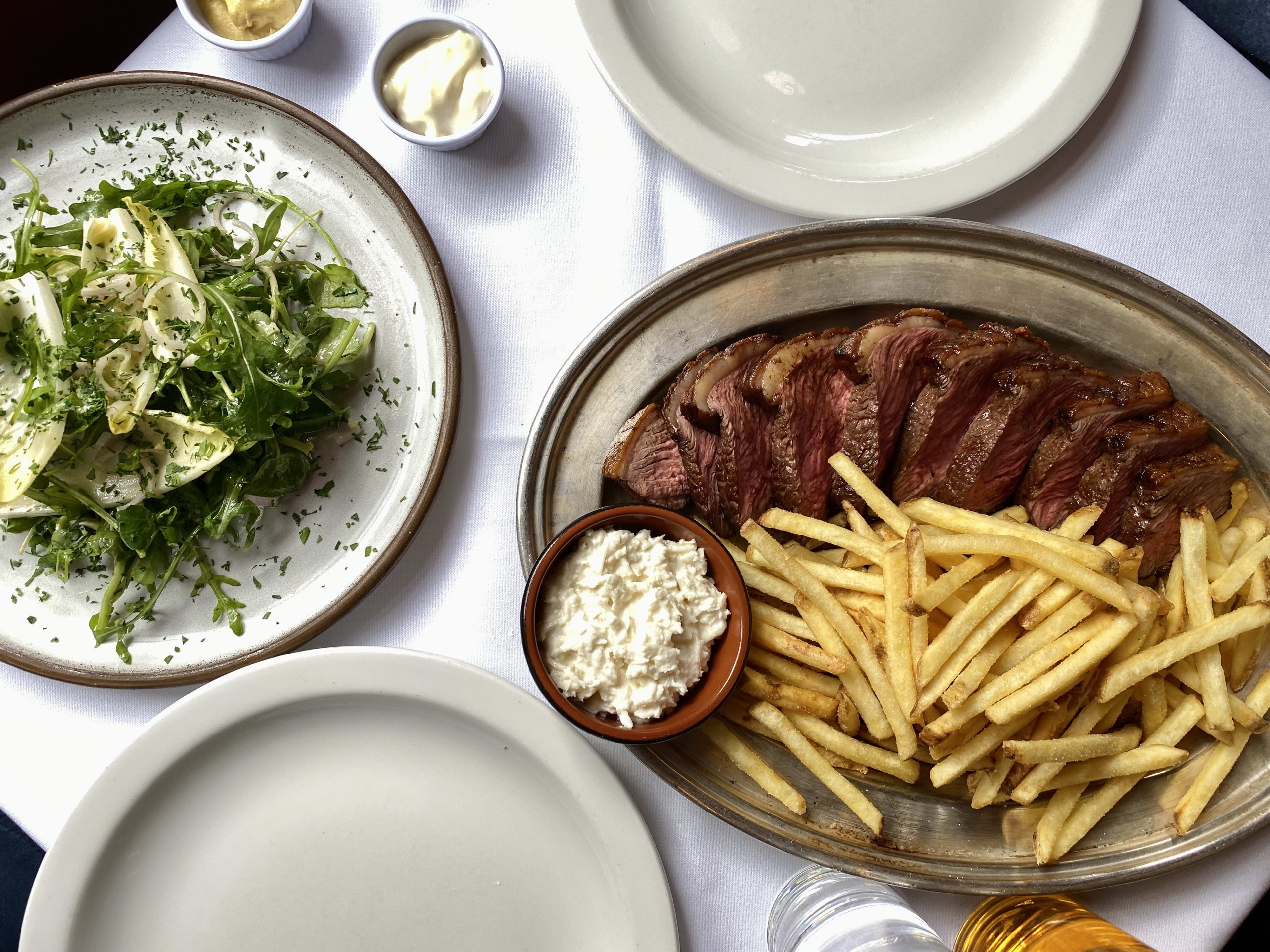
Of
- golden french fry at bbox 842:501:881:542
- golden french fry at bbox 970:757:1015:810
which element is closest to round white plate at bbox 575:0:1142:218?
golden french fry at bbox 842:501:881:542

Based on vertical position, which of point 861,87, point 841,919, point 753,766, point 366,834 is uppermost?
point 861,87

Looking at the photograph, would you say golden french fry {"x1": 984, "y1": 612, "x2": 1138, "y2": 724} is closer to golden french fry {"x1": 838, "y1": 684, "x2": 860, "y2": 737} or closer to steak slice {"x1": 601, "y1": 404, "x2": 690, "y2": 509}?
golden french fry {"x1": 838, "y1": 684, "x2": 860, "y2": 737}

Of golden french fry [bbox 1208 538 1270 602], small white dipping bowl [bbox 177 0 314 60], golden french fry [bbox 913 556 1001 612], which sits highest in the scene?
small white dipping bowl [bbox 177 0 314 60]

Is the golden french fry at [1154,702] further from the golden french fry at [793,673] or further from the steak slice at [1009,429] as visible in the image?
the golden french fry at [793,673]

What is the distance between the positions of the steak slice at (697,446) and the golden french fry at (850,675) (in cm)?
31

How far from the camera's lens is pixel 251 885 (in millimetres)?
2041

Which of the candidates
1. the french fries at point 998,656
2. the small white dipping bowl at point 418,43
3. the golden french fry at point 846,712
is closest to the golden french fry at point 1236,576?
the french fries at point 998,656

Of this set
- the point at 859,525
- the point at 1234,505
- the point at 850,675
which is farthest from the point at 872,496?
the point at 1234,505

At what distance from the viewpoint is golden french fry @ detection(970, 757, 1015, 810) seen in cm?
184

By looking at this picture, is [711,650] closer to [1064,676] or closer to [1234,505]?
[1064,676]

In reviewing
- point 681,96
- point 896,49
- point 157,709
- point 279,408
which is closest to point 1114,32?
point 896,49

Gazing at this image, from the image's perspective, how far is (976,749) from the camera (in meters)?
1.79

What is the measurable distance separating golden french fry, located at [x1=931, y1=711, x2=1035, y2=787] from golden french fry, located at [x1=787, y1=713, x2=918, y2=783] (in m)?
0.06

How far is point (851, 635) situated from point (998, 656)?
340mm
